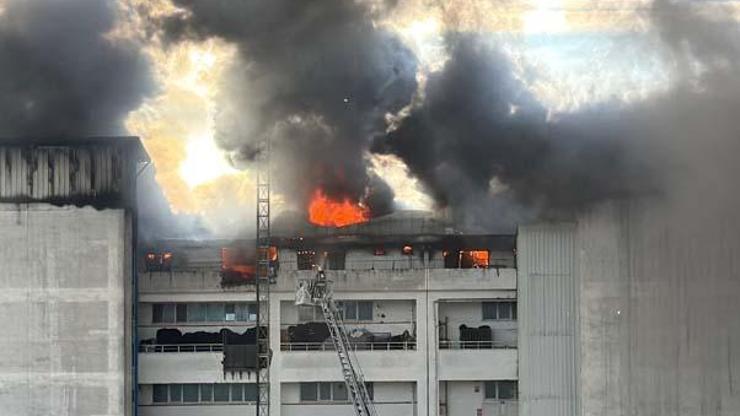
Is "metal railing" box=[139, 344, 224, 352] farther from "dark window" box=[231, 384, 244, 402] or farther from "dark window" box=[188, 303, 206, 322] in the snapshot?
"dark window" box=[231, 384, 244, 402]

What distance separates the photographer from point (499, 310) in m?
24.8

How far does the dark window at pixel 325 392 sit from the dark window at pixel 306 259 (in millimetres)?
3586

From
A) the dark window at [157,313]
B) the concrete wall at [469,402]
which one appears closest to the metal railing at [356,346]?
the concrete wall at [469,402]

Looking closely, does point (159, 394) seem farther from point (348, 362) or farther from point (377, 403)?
point (377, 403)

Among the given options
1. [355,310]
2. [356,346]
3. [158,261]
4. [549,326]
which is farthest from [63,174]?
[549,326]

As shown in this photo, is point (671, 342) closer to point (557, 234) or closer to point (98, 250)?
point (557, 234)

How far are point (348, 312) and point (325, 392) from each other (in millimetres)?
2505

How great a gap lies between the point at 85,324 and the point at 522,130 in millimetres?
14208

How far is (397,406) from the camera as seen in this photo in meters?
24.3

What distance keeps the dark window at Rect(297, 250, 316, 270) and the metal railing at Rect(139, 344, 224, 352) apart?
3355mm

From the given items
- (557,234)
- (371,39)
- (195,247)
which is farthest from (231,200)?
(557,234)

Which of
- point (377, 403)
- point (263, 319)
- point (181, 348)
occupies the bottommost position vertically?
point (377, 403)

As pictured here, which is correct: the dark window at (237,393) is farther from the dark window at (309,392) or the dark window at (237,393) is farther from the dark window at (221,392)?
the dark window at (309,392)

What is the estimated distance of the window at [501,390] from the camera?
2422cm
